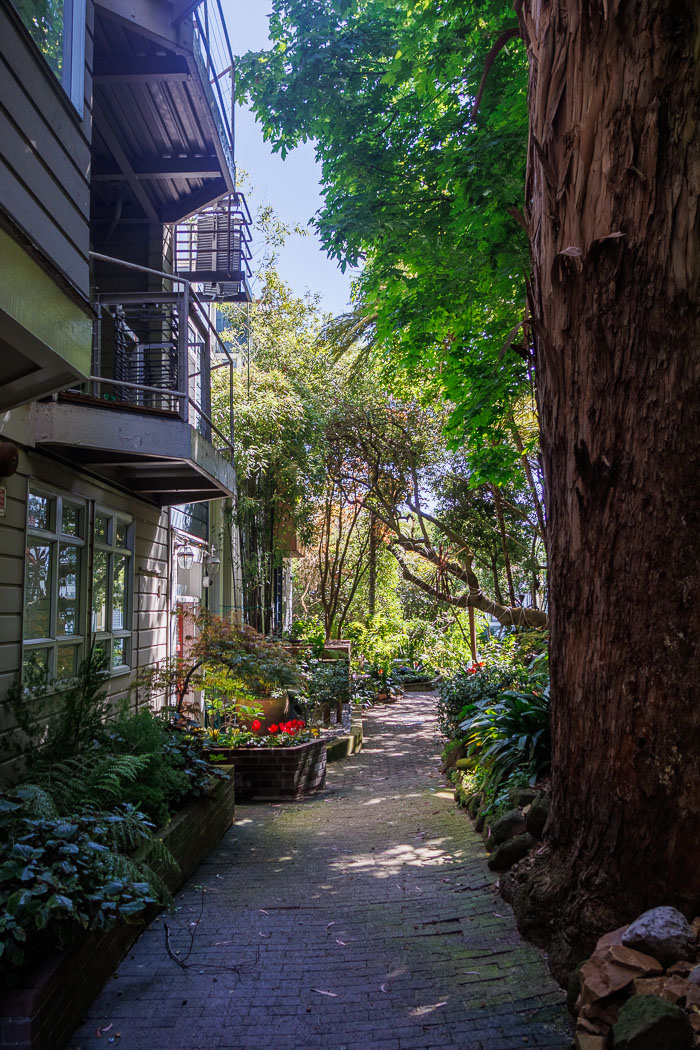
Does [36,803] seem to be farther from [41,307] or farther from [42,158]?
[42,158]

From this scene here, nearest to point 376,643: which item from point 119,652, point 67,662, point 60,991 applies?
point 119,652

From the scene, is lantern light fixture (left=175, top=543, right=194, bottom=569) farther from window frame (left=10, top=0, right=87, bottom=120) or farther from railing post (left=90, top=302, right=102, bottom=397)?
window frame (left=10, top=0, right=87, bottom=120)

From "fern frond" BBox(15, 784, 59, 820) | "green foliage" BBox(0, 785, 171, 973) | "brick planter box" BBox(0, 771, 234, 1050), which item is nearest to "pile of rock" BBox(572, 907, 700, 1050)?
"green foliage" BBox(0, 785, 171, 973)

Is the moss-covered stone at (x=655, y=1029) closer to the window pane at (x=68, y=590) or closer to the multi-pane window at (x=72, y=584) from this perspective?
the multi-pane window at (x=72, y=584)

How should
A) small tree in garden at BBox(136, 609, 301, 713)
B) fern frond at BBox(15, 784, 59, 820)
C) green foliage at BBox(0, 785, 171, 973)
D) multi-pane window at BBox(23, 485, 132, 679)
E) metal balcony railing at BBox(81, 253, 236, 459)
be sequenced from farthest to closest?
1. small tree in garden at BBox(136, 609, 301, 713)
2. metal balcony railing at BBox(81, 253, 236, 459)
3. multi-pane window at BBox(23, 485, 132, 679)
4. fern frond at BBox(15, 784, 59, 820)
5. green foliage at BBox(0, 785, 171, 973)

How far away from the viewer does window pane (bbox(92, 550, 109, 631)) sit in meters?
7.69

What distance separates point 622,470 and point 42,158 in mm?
3489

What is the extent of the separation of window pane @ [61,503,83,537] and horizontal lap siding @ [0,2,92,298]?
2597 mm

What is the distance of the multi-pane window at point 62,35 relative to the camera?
421 cm

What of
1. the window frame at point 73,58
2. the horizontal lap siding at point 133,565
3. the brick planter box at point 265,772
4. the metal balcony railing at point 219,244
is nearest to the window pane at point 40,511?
the horizontal lap siding at point 133,565

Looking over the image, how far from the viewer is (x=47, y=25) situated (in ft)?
14.5

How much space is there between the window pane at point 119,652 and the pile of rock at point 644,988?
605cm

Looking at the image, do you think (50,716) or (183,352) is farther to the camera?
(183,352)

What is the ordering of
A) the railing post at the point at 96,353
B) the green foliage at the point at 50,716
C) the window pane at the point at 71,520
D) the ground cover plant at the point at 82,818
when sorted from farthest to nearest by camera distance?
the railing post at the point at 96,353 < the window pane at the point at 71,520 < the green foliage at the point at 50,716 < the ground cover plant at the point at 82,818
